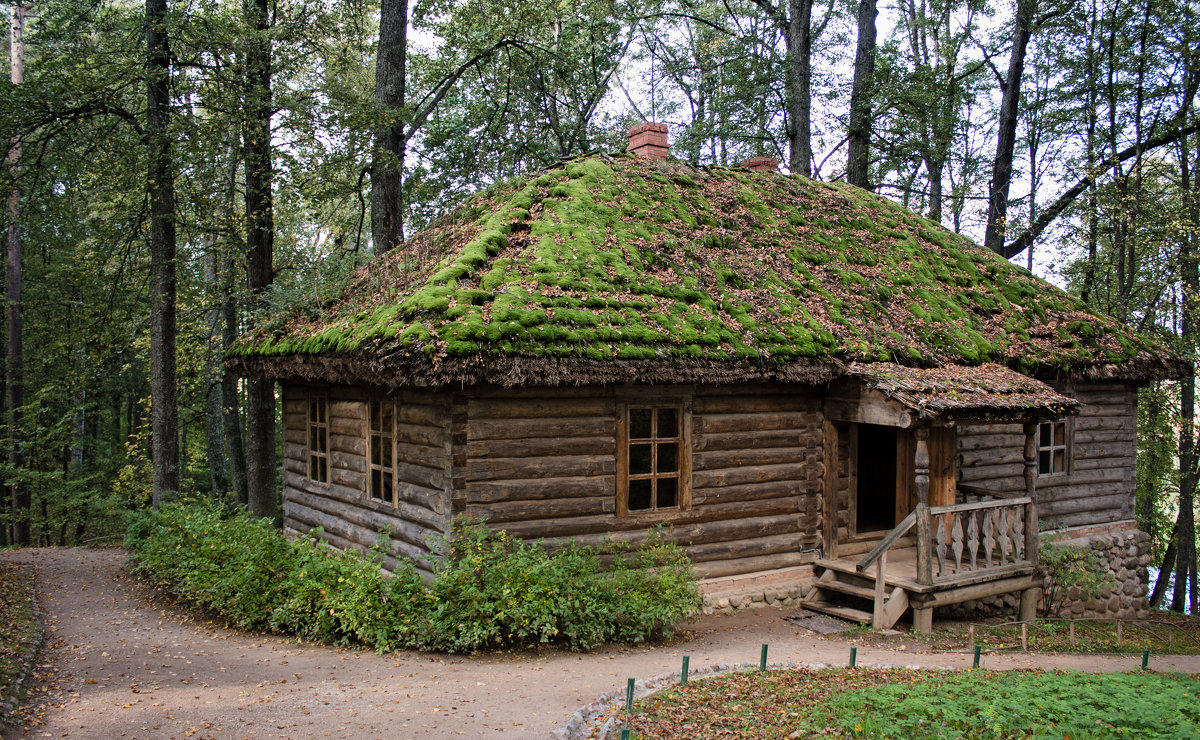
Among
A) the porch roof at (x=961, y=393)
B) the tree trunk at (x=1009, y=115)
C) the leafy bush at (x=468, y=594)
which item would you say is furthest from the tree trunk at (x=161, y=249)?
the tree trunk at (x=1009, y=115)

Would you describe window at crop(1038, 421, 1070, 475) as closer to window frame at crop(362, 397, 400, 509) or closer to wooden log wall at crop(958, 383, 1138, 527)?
wooden log wall at crop(958, 383, 1138, 527)

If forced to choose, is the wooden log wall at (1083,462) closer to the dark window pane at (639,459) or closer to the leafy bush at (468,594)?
the dark window pane at (639,459)

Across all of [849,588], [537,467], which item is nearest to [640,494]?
[537,467]

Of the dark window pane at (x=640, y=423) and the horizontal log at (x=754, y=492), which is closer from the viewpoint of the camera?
the dark window pane at (x=640, y=423)

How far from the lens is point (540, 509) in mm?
9195


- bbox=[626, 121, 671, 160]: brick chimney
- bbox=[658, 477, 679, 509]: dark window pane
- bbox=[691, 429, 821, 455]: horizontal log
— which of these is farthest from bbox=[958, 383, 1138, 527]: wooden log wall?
bbox=[626, 121, 671, 160]: brick chimney

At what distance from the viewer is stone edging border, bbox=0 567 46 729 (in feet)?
19.6

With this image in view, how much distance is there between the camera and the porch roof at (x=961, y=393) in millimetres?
9719

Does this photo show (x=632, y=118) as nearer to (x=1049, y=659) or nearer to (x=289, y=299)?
(x=289, y=299)

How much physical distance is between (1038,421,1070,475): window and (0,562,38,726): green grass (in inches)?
582

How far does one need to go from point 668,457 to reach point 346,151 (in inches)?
359

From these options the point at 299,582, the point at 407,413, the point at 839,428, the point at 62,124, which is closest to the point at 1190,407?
the point at 839,428

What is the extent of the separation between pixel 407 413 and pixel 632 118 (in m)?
21.6

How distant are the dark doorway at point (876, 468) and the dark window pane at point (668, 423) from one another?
21.1 ft
